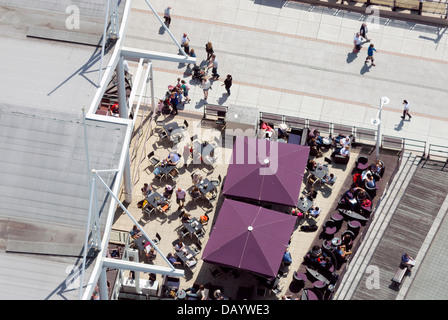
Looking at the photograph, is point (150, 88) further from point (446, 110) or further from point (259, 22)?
point (446, 110)

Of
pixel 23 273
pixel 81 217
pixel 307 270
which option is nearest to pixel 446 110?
pixel 307 270

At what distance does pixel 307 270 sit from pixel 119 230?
8.33 meters

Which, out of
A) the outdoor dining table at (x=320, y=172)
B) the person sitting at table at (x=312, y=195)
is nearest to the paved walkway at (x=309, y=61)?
the outdoor dining table at (x=320, y=172)

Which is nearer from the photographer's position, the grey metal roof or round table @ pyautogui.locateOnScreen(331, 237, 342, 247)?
the grey metal roof

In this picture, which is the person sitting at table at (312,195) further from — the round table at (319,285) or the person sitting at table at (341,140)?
the round table at (319,285)

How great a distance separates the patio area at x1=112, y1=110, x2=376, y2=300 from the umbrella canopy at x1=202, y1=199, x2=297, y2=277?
4.95 ft

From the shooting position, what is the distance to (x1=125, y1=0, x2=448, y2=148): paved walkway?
42.3 metres

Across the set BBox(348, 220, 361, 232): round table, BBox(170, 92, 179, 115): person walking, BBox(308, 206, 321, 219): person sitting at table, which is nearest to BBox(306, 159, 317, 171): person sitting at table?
BBox(308, 206, 321, 219): person sitting at table

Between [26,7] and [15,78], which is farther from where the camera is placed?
[26,7]

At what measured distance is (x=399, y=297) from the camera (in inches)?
1346

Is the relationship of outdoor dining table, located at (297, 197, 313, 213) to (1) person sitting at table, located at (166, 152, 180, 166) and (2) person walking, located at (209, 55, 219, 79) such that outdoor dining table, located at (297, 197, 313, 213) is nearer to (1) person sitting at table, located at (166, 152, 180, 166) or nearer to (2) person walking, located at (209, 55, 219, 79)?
(1) person sitting at table, located at (166, 152, 180, 166)

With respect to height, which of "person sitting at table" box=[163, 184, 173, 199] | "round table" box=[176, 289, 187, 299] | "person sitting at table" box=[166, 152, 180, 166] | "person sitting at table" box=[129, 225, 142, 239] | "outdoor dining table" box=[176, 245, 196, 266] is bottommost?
"round table" box=[176, 289, 187, 299]

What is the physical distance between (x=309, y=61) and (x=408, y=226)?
38.4ft

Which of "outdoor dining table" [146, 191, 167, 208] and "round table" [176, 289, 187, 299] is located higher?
"outdoor dining table" [146, 191, 167, 208]
